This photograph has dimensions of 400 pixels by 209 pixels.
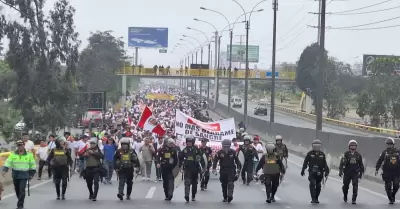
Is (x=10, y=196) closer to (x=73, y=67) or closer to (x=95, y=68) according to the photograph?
(x=73, y=67)

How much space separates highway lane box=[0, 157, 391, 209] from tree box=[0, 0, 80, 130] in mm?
24467

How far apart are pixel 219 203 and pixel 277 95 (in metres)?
154

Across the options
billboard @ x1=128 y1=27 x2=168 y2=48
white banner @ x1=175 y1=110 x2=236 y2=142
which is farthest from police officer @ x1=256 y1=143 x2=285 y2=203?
billboard @ x1=128 y1=27 x2=168 y2=48

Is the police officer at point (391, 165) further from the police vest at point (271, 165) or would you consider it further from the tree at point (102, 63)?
the tree at point (102, 63)

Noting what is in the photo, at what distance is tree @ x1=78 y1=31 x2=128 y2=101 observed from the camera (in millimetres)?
67688

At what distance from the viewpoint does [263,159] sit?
695 inches

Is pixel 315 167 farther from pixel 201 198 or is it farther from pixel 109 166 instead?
pixel 109 166

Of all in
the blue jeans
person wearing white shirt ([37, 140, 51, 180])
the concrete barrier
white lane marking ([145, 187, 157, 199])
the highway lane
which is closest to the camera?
the highway lane

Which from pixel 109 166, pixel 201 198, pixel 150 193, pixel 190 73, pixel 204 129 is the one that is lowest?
pixel 150 193

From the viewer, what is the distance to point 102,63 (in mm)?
84562

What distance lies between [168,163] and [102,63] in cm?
6790

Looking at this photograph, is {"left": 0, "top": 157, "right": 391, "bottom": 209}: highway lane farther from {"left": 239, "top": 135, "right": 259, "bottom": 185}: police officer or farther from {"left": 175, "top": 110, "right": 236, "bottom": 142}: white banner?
{"left": 175, "top": 110, "right": 236, "bottom": 142}: white banner

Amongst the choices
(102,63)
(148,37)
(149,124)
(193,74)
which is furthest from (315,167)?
(193,74)

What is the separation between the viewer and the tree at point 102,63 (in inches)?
2665
